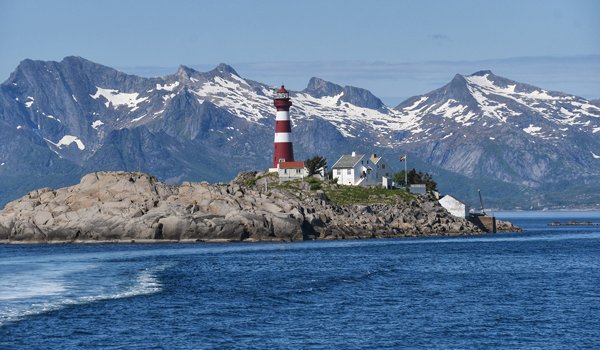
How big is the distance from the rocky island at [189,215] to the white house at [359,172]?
16.2 metres

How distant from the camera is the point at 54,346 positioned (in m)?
53.0

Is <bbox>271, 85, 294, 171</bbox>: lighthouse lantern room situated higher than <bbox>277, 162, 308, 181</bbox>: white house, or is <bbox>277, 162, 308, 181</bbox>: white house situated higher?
<bbox>271, 85, 294, 171</bbox>: lighthouse lantern room

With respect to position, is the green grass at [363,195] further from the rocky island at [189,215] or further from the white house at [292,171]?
the white house at [292,171]

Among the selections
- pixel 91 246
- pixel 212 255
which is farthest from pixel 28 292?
pixel 91 246

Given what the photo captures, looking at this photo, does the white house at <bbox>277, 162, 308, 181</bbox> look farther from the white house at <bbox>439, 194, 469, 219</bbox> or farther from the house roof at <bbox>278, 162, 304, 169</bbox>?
the white house at <bbox>439, 194, 469, 219</bbox>

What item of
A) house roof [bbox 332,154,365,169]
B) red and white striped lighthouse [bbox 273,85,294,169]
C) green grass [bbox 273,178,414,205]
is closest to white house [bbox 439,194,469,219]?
green grass [bbox 273,178,414,205]

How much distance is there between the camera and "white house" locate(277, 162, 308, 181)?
17675 centimetres

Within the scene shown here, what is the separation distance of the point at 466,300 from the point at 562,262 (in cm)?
3721

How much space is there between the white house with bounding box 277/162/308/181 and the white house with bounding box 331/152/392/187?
599cm

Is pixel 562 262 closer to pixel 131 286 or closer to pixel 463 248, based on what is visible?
pixel 463 248

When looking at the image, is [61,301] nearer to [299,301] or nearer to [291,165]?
[299,301]

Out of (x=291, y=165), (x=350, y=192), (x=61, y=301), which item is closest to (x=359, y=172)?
(x=291, y=165)

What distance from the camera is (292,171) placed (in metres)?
177

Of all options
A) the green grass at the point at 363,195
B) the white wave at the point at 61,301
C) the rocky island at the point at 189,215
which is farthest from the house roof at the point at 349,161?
the white wave at the point at 61,301
